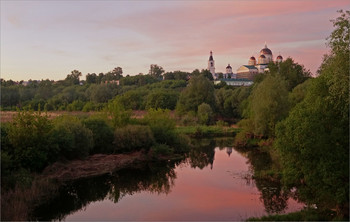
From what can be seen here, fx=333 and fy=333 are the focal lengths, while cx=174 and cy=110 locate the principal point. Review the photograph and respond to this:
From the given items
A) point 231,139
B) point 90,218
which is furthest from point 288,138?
point 231,139

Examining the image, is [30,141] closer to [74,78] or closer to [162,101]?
[162,101]

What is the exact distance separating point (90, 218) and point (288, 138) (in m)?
11.2

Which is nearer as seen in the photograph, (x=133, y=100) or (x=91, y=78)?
(x=133, y=100)

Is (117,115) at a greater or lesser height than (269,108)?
greater

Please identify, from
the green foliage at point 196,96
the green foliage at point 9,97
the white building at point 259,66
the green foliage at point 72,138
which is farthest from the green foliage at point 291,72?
the white building at point 259,66

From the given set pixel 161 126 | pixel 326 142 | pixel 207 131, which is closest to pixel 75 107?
pixel 207 131

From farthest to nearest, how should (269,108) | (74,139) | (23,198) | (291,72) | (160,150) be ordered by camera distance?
1. (291,72)
2. (269,108)
3. (160,150)
4. (74,139)
5. (23,198)

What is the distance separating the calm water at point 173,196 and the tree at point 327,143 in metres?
2.93

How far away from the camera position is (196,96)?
212 ft

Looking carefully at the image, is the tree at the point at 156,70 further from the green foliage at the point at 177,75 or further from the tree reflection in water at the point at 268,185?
the tree reflection in water at the point at 268,185

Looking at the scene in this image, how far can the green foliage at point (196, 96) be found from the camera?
6431 centimetres

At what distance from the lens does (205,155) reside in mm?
35312

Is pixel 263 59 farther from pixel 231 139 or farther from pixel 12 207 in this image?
pixel 12 207

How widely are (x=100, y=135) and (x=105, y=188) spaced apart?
8.98m
